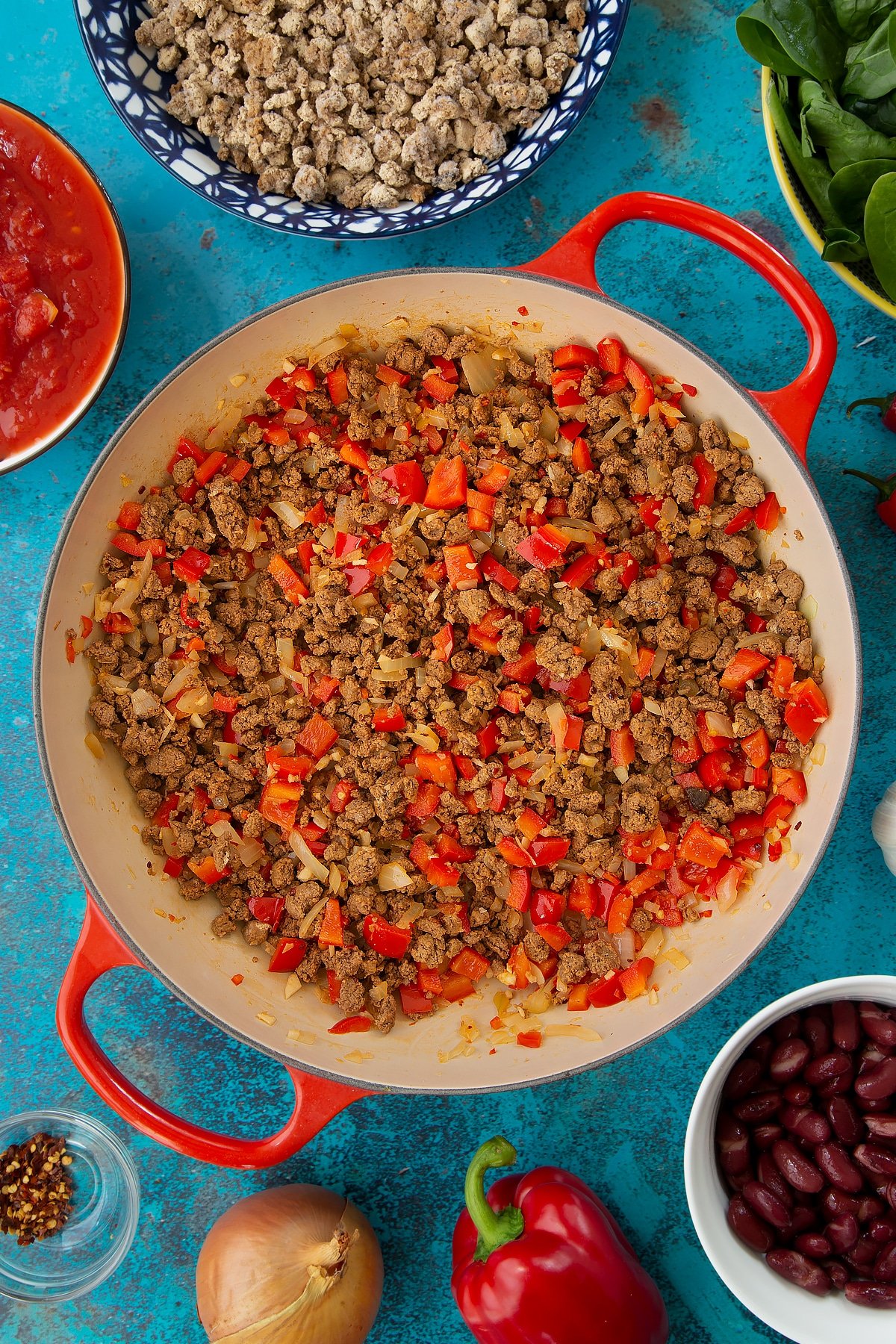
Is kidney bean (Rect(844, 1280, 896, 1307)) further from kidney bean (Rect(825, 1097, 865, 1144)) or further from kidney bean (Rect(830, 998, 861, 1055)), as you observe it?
kidney bean (Rect(830, 998, 861, 1055))

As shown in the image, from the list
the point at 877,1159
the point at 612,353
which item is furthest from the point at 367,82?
the point at 877,1159

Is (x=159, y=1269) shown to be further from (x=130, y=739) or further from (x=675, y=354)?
(x=675, y=354)

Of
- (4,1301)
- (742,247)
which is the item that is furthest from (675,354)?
(4,1301)

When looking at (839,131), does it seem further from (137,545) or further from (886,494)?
(137,545)

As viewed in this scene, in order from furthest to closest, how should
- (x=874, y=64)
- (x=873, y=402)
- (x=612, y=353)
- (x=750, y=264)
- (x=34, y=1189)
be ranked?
(x=34, y=1189), (x=873, y=402), (x=612, y=353), (x=750, y=264), (x=874, y=64)

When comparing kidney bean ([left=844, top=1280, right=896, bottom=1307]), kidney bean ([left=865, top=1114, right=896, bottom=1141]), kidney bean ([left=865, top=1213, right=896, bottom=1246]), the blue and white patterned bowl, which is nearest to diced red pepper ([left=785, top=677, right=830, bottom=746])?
kidney bean ([left=865, top=1114, right=896, bottom=1141])
